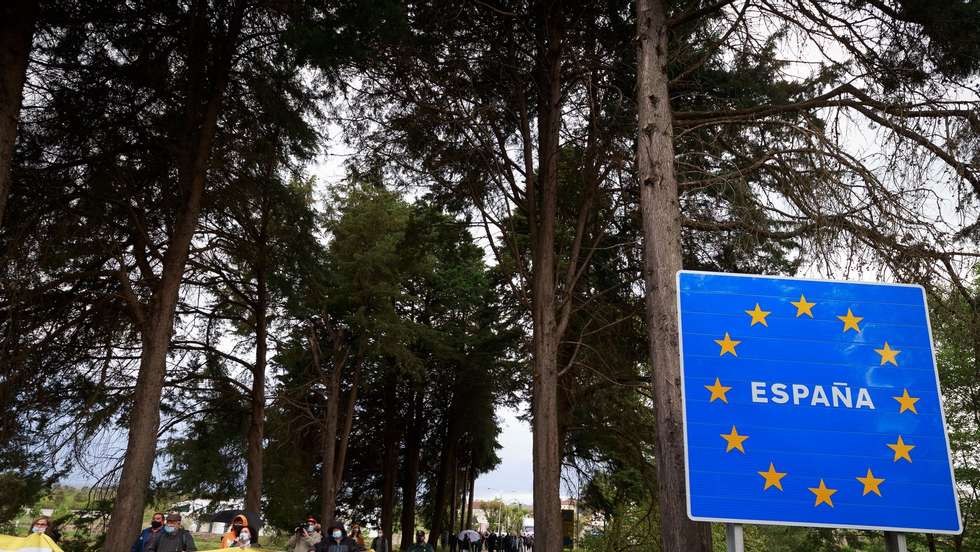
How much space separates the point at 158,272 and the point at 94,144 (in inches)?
122

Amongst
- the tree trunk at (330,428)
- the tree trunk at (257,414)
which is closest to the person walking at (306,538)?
the tree trunk at (257,414)

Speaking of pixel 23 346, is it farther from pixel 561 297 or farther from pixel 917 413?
pixel 917 413

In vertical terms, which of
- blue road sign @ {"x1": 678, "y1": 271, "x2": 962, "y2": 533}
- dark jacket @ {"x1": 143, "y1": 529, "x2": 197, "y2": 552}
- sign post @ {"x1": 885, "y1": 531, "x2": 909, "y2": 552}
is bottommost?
dark jacket @ {"x1": 143, "y1": 529, "x2": 197, "y2": 552}

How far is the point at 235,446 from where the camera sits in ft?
60.5

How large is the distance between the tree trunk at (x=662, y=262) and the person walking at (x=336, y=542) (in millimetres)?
5585

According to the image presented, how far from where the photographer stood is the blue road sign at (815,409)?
12.4ft

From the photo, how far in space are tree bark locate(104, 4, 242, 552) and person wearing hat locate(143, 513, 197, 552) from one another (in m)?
1.41

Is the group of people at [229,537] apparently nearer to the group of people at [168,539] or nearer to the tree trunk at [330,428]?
the group of people at [168,539]

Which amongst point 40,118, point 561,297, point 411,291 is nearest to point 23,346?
point 40,118

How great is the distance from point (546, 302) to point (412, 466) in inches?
715

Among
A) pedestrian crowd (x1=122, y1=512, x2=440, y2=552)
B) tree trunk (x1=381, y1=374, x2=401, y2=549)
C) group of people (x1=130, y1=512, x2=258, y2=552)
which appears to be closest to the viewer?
pedestrian crowd (x1=122, y1=512, x2=440, y2=552)

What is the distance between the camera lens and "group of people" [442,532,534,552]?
29.3 meters

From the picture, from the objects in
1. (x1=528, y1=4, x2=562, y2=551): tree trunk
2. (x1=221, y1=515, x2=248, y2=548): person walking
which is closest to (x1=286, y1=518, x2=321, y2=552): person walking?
(x1=221, y1=515, x2=248, y2=548): person walking

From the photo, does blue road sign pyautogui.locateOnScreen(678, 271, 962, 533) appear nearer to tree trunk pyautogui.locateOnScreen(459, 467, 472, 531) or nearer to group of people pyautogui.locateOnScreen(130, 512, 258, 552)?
group of people pyautogui.locateOnScreen(130, 512, 258, 552)
